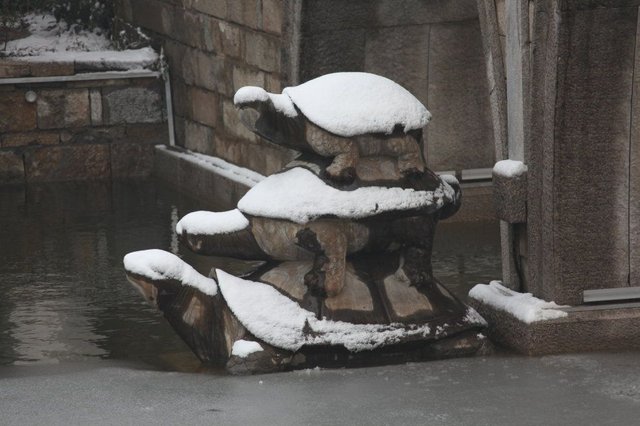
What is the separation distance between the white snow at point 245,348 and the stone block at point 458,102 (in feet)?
14.2

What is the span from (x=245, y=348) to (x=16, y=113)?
705cm

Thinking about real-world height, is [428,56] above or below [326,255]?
above

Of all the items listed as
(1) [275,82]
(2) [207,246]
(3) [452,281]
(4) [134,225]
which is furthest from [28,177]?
(2) [207,246]

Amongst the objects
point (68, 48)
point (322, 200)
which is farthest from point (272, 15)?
point (322, 200)

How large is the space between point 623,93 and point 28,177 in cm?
770

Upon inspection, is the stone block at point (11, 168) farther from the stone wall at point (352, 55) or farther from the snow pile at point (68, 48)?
the stone wall at point (352, 55)

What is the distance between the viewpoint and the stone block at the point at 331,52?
9.12 meters

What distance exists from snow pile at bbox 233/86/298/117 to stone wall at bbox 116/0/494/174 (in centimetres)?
309

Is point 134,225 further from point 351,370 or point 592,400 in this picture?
point 592,400

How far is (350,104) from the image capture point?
5918 millimetres

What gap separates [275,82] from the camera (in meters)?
9.74

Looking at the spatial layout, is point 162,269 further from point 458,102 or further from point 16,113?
point 16,113

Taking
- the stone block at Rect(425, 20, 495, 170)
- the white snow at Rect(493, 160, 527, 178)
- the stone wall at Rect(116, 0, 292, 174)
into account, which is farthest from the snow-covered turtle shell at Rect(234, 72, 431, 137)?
the stone block at Rect(425, 20, 495, 170)

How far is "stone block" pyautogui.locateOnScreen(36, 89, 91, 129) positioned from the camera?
40.5 ft
